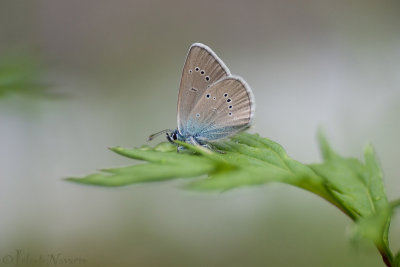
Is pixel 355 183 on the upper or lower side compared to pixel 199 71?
lower

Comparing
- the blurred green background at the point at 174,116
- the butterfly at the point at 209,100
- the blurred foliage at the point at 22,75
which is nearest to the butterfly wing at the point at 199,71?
the butterfly at the point at 209,100

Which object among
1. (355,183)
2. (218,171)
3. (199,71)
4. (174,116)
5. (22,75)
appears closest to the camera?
(218,171)

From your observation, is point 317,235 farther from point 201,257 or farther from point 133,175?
point 133,175

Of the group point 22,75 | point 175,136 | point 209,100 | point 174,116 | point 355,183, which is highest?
point 174,116

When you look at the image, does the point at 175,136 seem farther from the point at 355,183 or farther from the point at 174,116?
the point at 174,116

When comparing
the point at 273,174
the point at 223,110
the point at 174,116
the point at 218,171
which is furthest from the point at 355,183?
the point at 174,116
